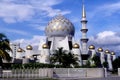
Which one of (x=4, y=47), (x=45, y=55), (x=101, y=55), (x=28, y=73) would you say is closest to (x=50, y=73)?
(x=28, y=73)

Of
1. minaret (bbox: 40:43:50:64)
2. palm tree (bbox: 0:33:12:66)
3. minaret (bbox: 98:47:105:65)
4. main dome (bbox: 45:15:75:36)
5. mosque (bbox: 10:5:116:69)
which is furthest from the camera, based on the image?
minaret (bbox: 98:47:105:65)

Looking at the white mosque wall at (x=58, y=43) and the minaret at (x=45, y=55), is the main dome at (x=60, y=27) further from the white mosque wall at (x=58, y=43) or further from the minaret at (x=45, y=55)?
the minaret at (x=45, y=55)

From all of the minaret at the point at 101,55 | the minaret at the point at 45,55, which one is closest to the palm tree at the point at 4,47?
the minaret at the point at 45,55

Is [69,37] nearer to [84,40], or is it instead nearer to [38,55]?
[84,40]

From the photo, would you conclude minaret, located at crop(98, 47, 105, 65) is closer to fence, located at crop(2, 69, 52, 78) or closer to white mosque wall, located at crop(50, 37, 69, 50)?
white mosque wall, located at crop(50, 37, 69, 50)

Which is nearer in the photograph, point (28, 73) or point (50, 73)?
point (28, 73)

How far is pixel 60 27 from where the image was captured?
235 ft

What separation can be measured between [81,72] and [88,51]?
132ft

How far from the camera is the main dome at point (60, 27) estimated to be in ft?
235

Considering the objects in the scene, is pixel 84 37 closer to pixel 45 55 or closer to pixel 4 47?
pixel 45 55

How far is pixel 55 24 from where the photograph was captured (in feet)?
237

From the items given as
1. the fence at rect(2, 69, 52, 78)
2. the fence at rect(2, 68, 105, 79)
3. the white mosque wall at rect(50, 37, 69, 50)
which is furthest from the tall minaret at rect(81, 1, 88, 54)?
the fence at rect(2, 69, 52, 78)

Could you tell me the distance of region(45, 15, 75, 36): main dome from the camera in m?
71.7

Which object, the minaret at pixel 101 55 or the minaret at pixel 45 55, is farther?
the minaret at pixel 101 55
